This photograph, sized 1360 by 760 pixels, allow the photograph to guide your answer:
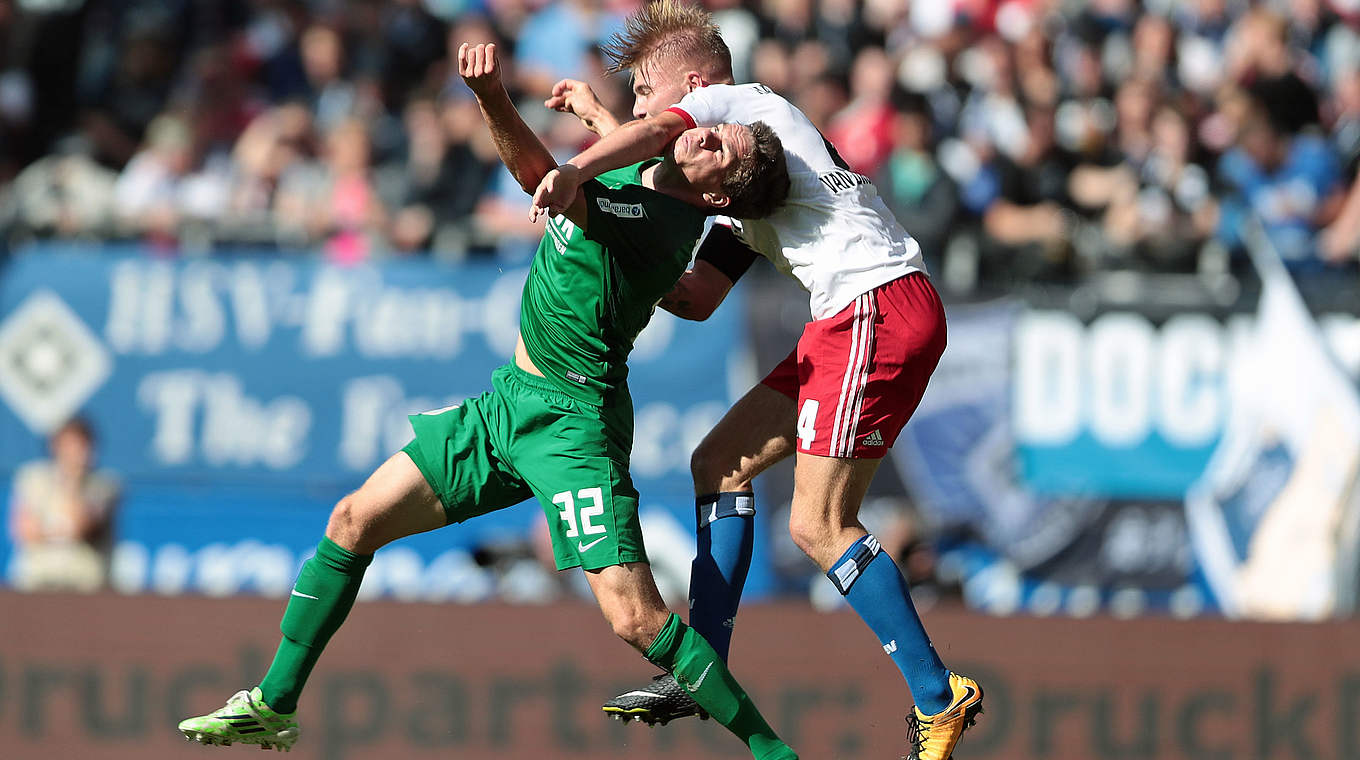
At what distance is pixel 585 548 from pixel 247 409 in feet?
17.0

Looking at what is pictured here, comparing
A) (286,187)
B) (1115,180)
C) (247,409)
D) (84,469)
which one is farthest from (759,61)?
(84,469)

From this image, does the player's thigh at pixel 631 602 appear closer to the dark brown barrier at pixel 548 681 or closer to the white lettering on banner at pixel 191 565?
the dark brown barrier at pixel 548 681

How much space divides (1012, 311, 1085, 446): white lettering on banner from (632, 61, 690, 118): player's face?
Answer: 4.74 metres

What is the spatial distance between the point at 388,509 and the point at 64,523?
5.05 m

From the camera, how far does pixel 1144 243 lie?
10367mm

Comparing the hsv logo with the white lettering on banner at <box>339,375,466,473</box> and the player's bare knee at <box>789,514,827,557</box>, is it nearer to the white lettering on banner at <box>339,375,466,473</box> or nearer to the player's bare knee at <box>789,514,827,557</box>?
the white lettering on banner at <box>339,375,466,473</box>

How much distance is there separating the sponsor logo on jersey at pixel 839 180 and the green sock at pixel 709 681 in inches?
58.1

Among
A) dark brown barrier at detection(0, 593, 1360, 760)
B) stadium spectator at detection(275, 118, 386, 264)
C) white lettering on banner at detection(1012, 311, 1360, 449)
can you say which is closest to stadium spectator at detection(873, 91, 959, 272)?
white lettering on banner at detection(1012, 311, 1360, 449)

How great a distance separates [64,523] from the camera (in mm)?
10023

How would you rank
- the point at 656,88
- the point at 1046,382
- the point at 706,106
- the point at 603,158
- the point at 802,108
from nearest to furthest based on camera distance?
the point at 603,158
the point at 706,106
the point at 656,88
the point at 1046,382
the point at 802,108

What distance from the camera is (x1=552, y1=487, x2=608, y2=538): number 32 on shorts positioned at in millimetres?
5523

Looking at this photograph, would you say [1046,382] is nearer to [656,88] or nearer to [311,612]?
[656,88]

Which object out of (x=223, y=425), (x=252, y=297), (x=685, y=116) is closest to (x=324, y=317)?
(x=252, y=297)

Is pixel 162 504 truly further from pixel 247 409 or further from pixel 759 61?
pixel 759 61
